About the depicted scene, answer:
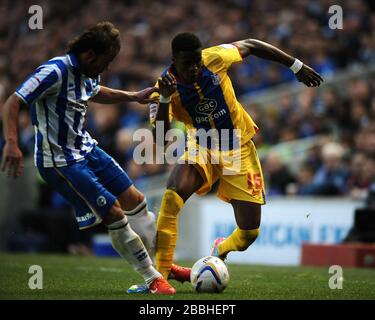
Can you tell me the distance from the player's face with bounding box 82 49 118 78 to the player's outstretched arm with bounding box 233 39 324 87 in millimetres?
1532

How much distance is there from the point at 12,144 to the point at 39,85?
60 cm

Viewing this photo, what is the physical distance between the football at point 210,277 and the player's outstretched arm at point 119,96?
1547 millimetres

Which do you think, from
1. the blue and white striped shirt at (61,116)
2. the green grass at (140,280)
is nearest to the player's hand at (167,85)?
the blue and white striped shirt at (61,116)

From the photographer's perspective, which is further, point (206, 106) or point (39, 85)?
point (206, 106)

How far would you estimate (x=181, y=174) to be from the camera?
823 cm

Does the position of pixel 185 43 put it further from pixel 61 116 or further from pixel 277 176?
pixel 277 176

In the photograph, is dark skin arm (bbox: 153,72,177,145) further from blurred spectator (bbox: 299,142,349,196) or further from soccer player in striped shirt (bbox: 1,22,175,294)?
blurred spectator (bbox: 299,142,349,196)

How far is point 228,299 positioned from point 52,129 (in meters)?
1.94

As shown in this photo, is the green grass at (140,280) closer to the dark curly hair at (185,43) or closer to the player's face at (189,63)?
the player's face at (189,63)

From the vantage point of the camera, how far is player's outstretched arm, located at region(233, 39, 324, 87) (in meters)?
8.35

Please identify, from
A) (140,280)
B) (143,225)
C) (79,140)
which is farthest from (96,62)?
(140,280)

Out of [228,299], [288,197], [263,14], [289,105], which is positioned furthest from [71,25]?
[228,299]

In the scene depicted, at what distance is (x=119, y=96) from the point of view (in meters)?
8.15

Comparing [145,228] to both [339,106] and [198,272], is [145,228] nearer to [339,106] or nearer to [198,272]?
[198,272]
